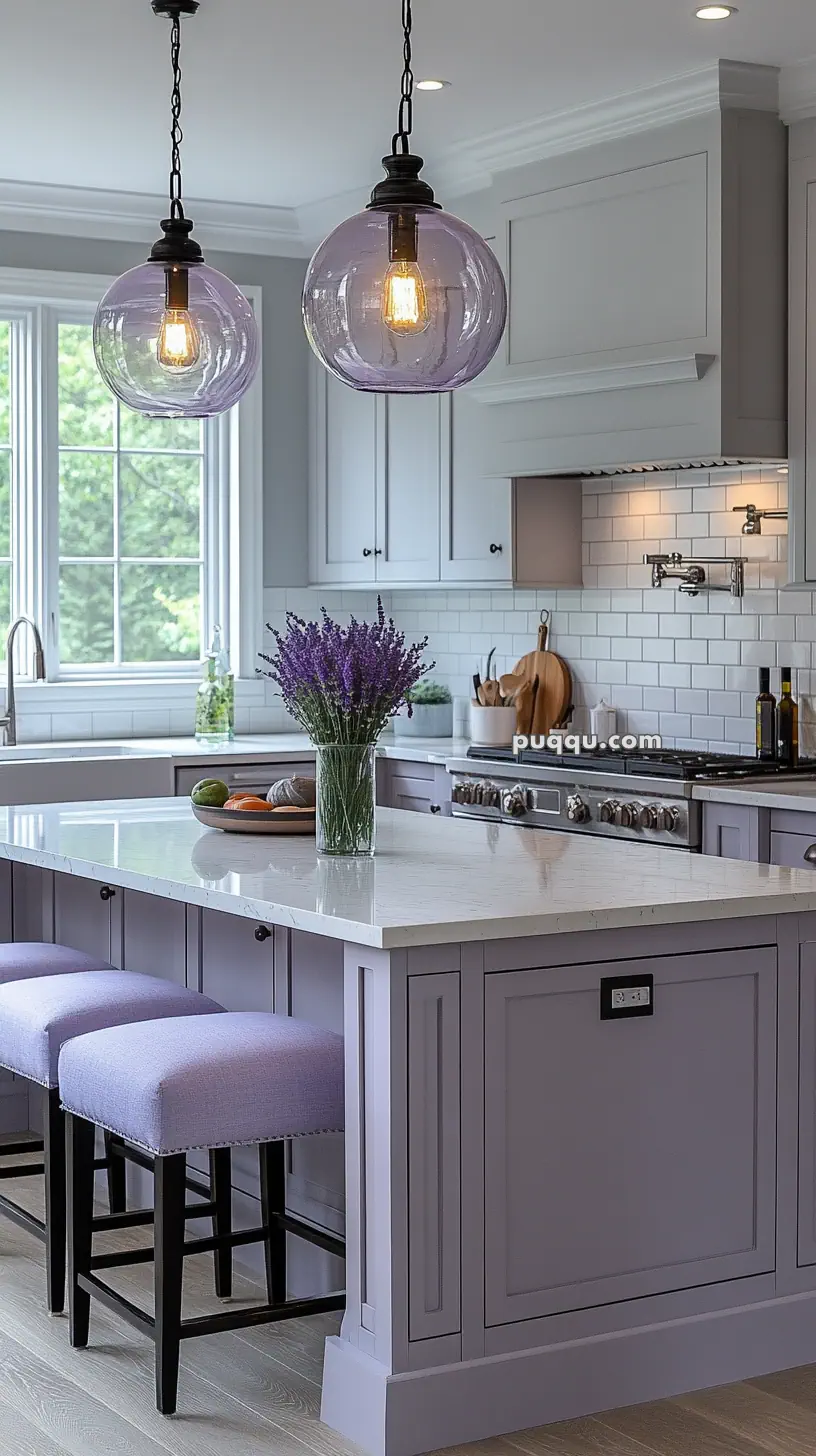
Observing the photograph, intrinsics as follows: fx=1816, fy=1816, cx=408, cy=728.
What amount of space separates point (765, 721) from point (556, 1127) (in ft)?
8.43

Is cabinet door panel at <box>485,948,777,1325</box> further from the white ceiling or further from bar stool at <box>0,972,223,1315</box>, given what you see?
the white ceiling

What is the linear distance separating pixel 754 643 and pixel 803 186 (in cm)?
134

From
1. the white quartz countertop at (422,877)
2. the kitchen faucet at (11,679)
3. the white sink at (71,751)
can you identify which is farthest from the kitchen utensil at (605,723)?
the kitchen faucet at (11,679)

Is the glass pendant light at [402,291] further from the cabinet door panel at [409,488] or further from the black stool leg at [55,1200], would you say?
the cabinet door panel at [409,488]

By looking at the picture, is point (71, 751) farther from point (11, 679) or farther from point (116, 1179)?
point (116, 1179)

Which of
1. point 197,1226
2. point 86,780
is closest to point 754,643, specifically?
point 86,780

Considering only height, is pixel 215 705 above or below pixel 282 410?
below

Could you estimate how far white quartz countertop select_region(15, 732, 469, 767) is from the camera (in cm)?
603

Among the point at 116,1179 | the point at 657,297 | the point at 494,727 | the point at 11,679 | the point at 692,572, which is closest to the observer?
the point at 116,1179

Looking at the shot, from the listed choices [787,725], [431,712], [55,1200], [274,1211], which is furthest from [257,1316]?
[431,712]

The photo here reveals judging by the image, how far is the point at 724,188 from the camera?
501cm

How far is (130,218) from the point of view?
6.50 metres

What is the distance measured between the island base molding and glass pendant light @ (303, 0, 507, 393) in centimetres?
166

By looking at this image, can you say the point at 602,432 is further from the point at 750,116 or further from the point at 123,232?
the point at 123,232
